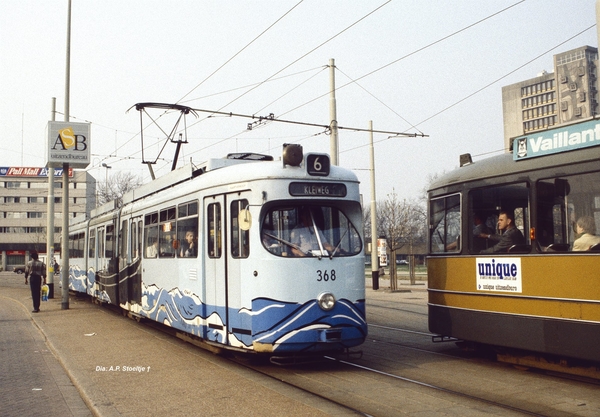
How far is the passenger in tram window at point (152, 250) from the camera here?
13.5m

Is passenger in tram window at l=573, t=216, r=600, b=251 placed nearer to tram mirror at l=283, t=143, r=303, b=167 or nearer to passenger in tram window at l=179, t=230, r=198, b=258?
tram mirror at l=283, t=143, r=303, b=167

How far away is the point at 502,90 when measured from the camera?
122125 millimetres

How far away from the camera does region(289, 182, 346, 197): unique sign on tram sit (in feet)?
31.2

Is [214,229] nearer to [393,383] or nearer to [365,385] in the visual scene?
[365,385]

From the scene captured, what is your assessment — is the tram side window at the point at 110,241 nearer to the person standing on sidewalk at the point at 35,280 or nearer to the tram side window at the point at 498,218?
the person standing on sidewalk at the point at 35,280

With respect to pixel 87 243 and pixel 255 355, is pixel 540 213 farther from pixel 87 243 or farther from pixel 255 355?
pixel 87 243

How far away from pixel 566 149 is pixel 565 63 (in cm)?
11009

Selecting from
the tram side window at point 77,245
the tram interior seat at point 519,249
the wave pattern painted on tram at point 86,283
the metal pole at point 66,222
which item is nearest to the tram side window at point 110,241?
the wave pattern painted on tram at point 86,283

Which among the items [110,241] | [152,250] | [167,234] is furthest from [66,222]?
[167,234]

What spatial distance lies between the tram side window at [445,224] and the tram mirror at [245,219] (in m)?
3.29

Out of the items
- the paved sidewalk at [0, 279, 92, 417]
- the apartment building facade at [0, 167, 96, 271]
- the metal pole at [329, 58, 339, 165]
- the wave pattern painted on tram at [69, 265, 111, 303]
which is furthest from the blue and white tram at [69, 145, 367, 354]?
the apartment building facade at [0, 167, 96, 271]

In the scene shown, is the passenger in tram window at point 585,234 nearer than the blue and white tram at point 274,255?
Yes

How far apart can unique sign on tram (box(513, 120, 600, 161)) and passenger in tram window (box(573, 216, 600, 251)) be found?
3.04 feet

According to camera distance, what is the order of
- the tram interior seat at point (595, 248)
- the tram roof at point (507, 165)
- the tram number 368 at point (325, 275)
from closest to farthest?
the tram interior seat at point (595, 248), the tram roof at point (507, 165), the tram number 368 at point (325, 275)
